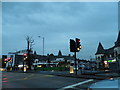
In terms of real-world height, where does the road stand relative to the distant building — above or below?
below

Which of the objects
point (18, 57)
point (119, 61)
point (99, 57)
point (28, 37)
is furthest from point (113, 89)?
point (18, 57)

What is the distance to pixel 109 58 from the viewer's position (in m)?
61.8

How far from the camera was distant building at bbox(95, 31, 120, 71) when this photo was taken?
42.6 m

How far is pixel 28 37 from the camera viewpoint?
173 ft

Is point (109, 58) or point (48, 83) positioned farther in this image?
point (109, 58)

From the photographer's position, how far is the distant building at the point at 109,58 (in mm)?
42569

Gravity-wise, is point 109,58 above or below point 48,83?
above

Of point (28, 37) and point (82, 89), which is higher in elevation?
point (28, 37)

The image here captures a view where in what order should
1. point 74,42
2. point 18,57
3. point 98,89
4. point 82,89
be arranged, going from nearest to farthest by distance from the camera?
1. point 98,89
2. point 82,89
3. point 74,42
4. point 18,57

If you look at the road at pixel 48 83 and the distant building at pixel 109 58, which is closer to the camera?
the road at pixel 48 83

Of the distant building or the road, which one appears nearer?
the road

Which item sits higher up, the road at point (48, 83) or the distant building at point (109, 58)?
the distant building at point (109, 58)

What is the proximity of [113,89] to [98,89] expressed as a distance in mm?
349

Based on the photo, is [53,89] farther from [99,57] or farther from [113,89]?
[99,57]
